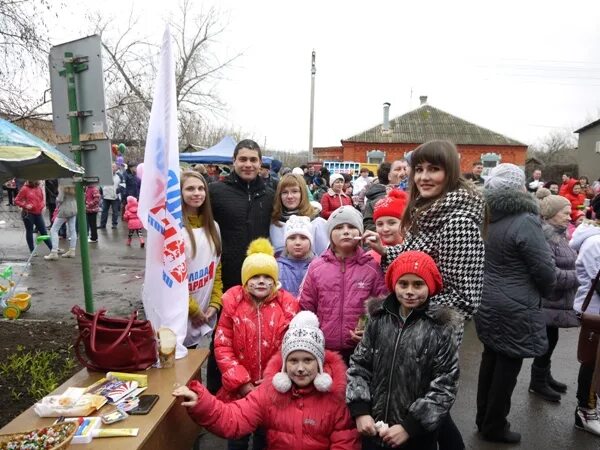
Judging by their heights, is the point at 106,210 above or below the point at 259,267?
below

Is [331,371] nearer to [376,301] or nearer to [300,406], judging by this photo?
[300,406]

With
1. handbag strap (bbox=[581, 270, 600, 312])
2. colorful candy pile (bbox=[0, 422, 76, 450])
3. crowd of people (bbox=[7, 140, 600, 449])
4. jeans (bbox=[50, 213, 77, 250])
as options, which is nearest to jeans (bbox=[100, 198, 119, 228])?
jeans (bbox=[50, 213, 77, 250])

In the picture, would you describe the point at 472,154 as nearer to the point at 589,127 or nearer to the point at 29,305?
the point at 589,127

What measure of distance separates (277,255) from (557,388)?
9.95 feet

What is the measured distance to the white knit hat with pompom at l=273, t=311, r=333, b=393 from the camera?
7.83 ft

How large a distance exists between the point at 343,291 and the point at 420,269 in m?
0.71

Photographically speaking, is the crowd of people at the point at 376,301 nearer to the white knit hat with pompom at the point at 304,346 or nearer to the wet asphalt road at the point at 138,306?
the white knit hat with pompom at the point at 304,346

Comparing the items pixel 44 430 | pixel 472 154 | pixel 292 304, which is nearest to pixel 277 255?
pixel 292 304

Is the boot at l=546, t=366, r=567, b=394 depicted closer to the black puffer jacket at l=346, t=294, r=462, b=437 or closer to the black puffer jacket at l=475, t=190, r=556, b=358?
the black puffer jacket at l=475, t=190, r=556, b=358

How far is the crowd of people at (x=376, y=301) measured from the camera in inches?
Result: 86.7

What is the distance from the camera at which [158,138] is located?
8.94 ft

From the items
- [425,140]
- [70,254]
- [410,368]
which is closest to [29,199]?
[70,254]

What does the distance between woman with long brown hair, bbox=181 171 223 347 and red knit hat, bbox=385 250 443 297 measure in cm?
155

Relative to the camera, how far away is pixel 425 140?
33469mm
